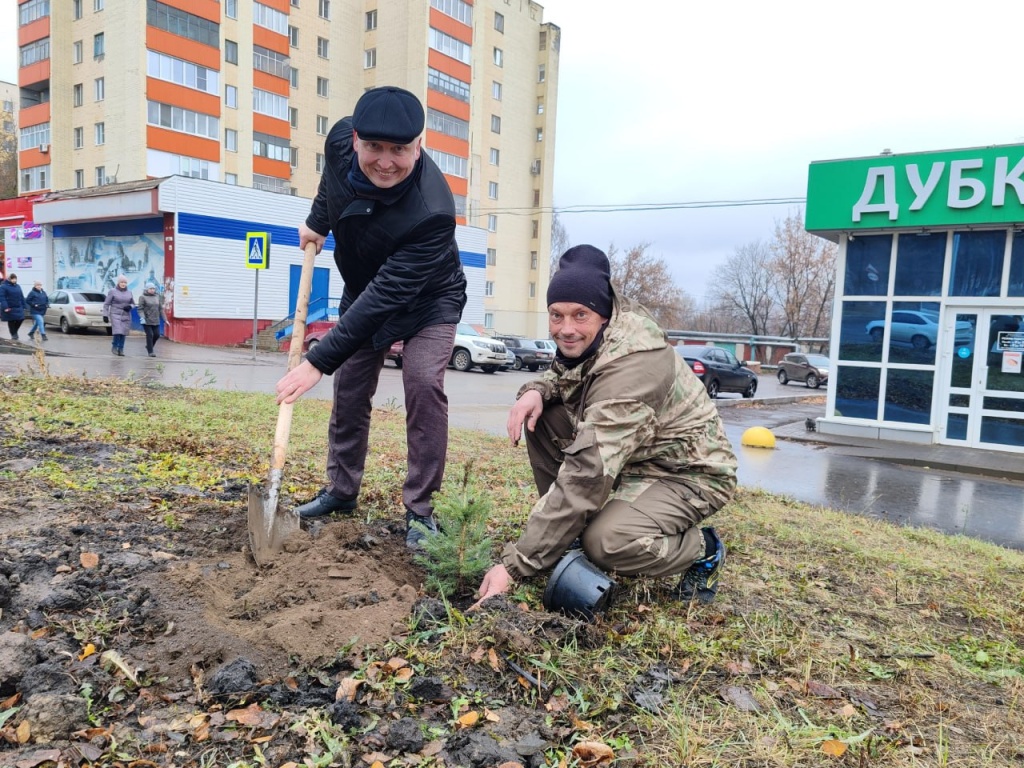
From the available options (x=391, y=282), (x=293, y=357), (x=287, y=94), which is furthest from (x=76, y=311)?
(x=391, y=282)

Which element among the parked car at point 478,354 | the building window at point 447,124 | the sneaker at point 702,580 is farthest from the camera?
the building window at point 447,124

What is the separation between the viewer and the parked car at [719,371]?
835 inches

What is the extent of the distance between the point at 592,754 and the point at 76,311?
26.5 meters

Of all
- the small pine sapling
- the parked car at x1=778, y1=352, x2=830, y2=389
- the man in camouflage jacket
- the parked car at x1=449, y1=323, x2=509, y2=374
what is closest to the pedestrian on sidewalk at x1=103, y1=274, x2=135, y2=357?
the parked car at x1=449, y1=323, x2=509, y2=374

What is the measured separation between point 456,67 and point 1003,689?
147ft

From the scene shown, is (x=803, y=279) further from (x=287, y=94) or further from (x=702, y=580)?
(x=702, y=580)

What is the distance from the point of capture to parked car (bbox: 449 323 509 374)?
75.8ft

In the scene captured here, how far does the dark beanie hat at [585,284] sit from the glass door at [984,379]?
446 inches

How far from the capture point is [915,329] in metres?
12.4

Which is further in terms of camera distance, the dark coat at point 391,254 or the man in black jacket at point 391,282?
the dark coat at point 391,254

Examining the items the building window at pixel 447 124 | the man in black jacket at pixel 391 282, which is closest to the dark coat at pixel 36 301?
the man in black jacket at pixel 391 282

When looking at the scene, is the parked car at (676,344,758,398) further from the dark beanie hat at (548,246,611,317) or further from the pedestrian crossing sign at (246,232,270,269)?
the dark beanie hat at (548,246,611,317)

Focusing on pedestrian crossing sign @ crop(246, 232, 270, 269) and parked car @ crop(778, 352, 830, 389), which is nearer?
pedestrian crossing sign @ crop(246, 232, 270, 269)

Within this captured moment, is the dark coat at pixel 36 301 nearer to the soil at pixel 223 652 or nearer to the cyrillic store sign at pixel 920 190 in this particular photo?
the cyrillic store sign at pixel 920 190
